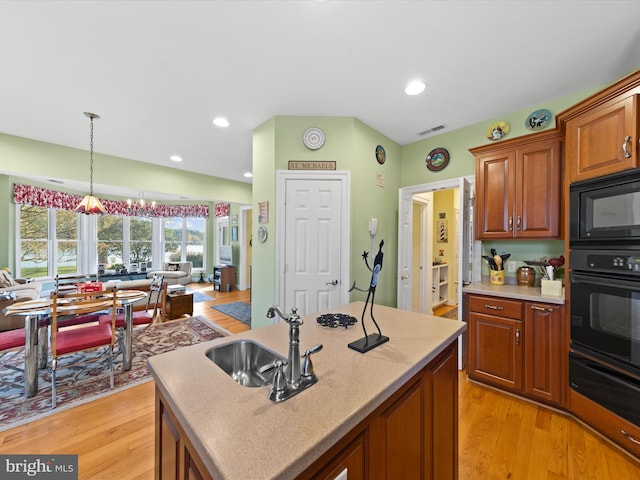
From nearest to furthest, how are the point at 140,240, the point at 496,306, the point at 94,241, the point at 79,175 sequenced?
the point at 496,306, the point at 79,175, the point at 94,241, the point at 140,240

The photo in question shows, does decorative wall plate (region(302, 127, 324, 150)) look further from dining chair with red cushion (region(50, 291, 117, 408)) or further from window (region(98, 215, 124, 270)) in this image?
window (region(98, 215, 124, 270))

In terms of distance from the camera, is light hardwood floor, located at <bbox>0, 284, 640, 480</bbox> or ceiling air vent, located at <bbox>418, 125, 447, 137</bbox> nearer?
light hardwood floor, located at <bbox>0, 284, 640, 480</bbox>

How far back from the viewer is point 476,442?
1769mm

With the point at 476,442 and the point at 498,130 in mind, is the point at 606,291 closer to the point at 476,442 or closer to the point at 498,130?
the point at 476,442

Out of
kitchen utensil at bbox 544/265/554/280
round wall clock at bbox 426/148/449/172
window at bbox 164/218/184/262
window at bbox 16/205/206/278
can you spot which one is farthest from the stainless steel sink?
window at bbox 164/218/184/262

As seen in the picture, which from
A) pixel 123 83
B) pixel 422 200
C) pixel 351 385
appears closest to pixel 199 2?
pixel 123 83

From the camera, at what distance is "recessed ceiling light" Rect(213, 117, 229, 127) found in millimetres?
2910

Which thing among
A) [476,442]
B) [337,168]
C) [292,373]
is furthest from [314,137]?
[476,442]

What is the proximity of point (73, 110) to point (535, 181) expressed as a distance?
457 centimetres

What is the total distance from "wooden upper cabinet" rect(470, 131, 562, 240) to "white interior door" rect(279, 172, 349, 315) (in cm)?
145

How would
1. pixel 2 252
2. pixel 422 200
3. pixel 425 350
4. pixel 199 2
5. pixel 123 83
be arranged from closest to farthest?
pixel 425 350
pixel 199 2
pixel 123 83
pixel 422 200
pixel 2 252

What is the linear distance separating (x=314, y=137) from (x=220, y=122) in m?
1.11

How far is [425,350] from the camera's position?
1.13m

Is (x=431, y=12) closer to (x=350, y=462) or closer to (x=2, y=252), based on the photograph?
(x=350, y=462)
